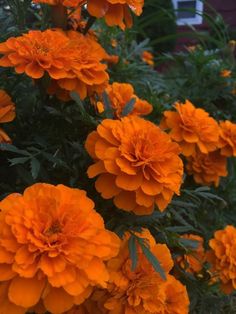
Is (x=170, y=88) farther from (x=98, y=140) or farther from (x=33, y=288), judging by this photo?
(x=33, y=288)

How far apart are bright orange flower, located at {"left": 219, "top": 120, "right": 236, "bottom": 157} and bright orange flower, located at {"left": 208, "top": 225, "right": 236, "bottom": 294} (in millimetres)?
247

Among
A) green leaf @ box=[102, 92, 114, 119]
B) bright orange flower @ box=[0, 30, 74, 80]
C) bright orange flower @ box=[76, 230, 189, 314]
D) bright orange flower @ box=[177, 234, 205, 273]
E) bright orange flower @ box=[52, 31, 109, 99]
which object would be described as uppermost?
bright orange flower @ box=[0, 30, 74, 80]

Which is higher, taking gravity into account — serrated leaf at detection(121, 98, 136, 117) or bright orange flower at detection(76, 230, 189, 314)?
serrated leaf at detection(121, 98, 136, 117)

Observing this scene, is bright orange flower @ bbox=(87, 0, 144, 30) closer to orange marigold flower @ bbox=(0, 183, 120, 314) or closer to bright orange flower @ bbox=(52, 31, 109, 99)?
bright orange flower @ bbox=(52, 31, 109, 99)

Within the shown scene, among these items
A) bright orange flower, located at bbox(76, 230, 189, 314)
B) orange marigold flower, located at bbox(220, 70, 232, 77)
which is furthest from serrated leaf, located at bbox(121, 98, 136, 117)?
orange marigold flower, located at bbox(220, 70, 232, 77)

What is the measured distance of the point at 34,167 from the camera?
106cm

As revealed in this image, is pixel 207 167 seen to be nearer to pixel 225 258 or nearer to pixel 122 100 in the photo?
pixel 225 258

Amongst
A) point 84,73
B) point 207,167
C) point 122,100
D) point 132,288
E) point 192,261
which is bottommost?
point 192,261

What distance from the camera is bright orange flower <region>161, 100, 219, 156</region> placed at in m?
1.41

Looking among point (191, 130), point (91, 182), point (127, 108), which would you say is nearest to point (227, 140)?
point (191, 130)

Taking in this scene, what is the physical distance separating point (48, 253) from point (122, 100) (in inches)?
23.7

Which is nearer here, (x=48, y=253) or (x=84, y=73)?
(x=48, y=253)

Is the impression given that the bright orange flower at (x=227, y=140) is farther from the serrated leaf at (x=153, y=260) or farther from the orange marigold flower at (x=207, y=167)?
the serrated leaf at (x=153, y=260)

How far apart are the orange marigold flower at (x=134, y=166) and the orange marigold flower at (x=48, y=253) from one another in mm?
116
